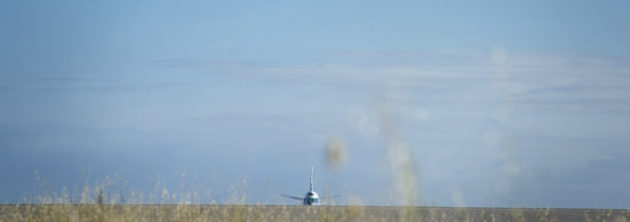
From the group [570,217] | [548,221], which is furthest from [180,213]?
[570,217]

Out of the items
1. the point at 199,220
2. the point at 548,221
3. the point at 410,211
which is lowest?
the point at 410,211

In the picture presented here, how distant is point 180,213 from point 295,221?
4.30 metres

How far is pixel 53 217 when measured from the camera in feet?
40.9

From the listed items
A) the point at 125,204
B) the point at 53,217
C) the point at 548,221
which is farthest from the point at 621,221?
the point at 53,217

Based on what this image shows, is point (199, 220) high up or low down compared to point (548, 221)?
down

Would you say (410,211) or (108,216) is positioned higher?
(108,216)

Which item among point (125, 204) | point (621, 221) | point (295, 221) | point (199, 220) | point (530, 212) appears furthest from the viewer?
point (530, 212)

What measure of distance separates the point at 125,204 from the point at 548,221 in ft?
36.5

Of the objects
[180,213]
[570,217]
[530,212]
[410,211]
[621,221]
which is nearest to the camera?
[410,211]

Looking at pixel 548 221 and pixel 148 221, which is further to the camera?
pixel 548 221

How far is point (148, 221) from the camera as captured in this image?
1304 cm

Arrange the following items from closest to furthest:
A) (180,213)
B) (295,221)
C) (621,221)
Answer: (180,213) < (295,221) < (621,221)

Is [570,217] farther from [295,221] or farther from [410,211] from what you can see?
[410,211]

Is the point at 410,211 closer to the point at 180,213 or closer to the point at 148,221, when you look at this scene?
the point at 180,213
